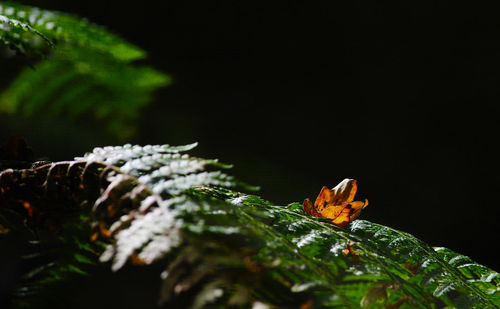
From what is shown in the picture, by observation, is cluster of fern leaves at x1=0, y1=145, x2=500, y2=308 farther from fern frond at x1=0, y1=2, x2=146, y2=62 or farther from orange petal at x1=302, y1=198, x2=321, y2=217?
fern frond at x1=0, y1=2, x2=146, y2=62

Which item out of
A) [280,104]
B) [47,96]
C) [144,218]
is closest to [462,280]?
[144,218]

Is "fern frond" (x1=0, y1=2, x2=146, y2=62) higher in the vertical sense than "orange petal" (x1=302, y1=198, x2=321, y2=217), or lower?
higher

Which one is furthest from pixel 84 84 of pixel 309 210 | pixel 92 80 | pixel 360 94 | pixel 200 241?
pixel 360 94

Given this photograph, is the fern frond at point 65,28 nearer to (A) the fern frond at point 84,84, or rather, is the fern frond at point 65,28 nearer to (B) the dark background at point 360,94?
(A) the fern frond at point 84,84

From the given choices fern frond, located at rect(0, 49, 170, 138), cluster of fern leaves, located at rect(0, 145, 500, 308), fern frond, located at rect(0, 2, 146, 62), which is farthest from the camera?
fern frond, located at rect(0, 49, 170, 138)

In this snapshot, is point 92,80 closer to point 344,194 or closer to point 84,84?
point 84,84

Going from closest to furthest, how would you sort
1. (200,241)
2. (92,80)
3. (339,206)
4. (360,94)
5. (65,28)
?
(200,241), (339,206), (65,28), (92,80), (360,94)

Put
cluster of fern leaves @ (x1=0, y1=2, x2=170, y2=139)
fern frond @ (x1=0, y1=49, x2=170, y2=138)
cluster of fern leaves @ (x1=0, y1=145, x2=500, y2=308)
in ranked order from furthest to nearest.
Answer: fern frond @ (x1=0, y1=49, x2=170, y2=138)
cluster of fern leaves @ (x1=0, y1=2, x2=170, y2=139)
cluster of fern leaves @ (x1=0, y1=145, x2=500, y2=308)

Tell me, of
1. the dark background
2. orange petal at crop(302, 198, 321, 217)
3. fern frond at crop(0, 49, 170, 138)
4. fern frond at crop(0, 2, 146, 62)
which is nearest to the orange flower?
orange petal at crop(302, 198, 321, 217)
